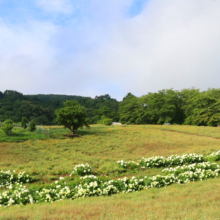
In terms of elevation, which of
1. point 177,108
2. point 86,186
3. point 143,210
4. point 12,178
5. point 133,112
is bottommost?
point 12,178

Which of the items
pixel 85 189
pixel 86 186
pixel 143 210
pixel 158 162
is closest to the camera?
pixel 143 210

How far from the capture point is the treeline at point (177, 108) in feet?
167

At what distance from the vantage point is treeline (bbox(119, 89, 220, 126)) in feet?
167

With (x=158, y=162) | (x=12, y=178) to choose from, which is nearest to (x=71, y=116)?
(x=158, y=162)

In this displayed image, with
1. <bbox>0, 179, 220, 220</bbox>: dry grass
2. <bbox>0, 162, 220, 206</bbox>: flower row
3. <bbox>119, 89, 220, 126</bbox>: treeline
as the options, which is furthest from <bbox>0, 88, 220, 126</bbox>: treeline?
<bbox>0, 179, 220, 220</bbox>: dry grass

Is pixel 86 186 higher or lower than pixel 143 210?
lower

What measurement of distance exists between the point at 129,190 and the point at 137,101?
2585 inches

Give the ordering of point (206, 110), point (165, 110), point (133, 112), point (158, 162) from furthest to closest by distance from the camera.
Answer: point (133, 112)
point (165, 110)
point (206, 110)
point (158, 162)

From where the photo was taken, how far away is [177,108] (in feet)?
209

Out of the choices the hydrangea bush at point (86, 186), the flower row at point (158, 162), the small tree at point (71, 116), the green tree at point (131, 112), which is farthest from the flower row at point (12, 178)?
the green tree at point (131, 112)

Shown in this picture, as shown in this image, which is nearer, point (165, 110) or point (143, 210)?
point (143, 210)

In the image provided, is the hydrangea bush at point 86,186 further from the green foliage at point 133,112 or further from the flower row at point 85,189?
the green foliage at point 133,112

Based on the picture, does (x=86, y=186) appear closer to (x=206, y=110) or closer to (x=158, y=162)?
(x=158, y=162)

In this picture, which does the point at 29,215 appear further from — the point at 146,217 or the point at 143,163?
the point at 143,163
